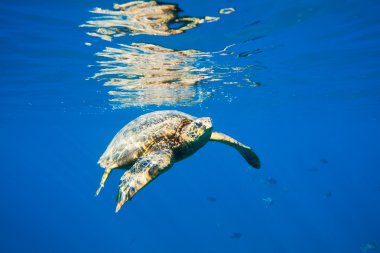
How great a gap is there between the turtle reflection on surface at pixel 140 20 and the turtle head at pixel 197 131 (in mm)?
4208

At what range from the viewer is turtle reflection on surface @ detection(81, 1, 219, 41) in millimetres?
8109

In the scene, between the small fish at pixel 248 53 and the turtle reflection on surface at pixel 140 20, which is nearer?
the turtle reflection on surface at pixel 140 20

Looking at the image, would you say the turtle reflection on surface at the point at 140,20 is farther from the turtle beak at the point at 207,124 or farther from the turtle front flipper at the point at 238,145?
the turtle beak at the point at 207,124

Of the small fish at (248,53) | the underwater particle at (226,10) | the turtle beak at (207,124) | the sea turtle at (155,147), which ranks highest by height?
the underwater particle at (226,10)

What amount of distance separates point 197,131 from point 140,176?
1.68 meters

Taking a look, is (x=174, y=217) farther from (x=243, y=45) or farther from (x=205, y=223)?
(x=243, y=45)

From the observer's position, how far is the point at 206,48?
12.5m

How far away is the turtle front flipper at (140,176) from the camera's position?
14.4ft

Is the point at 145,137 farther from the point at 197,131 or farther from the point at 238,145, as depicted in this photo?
the point at 238,145

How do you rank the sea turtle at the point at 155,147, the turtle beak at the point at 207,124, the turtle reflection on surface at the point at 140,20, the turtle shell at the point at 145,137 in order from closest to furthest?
the sea turtle at the point at 155,147 < the turtle beak at the point at 207,124 < the turtle shell at the point at 145,137 < the turtle reflection on surface at the point at 140,20

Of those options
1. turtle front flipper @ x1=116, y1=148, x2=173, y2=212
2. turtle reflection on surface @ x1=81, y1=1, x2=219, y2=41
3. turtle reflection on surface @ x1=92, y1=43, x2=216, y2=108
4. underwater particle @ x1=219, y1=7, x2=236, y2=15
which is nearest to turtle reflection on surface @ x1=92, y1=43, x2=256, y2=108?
turtle reflection on surface @ x1=92, y1=43, x2=216, y2=108

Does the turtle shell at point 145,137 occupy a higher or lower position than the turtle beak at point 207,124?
lower

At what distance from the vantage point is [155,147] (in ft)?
21.1

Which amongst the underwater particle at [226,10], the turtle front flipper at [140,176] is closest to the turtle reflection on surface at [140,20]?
the underwater particle at [226,10]
